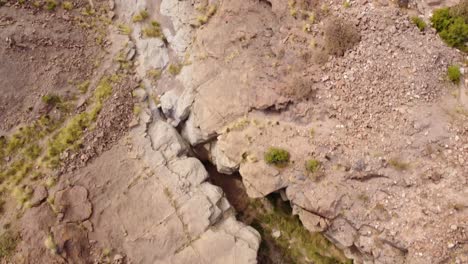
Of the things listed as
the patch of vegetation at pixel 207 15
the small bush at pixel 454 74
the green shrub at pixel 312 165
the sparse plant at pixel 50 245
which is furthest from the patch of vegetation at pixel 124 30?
the small bush at pixel 454 74

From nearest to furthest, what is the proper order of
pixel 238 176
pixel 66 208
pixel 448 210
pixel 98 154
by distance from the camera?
pixel 448 210 → pixel 66 208 → pixel 98 154 → pixel 238 176

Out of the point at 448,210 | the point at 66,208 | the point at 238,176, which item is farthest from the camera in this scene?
the point at 238,176

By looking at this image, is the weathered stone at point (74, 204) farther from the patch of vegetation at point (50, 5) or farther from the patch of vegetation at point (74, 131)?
the patch of vegetation at point (50, 5)

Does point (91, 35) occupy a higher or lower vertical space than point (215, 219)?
higher

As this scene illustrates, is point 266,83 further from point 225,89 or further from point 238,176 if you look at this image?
point 238,176

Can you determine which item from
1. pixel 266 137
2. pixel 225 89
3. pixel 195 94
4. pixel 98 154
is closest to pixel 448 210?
pixel 266 137

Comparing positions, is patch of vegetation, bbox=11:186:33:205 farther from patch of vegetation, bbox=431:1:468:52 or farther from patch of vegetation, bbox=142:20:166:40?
patch of vegetation, bbox=431:1:468:52

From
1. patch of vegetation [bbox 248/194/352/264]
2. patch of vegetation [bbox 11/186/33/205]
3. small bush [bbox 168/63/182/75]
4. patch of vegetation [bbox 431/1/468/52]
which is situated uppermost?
patch of vegetation [bbox 431/1/468/52]

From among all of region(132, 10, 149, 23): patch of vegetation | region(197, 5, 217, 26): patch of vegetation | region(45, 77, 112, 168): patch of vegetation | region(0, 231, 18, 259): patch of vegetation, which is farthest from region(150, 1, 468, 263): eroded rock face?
region(0, 231, 18, 259): patch of vegetation
